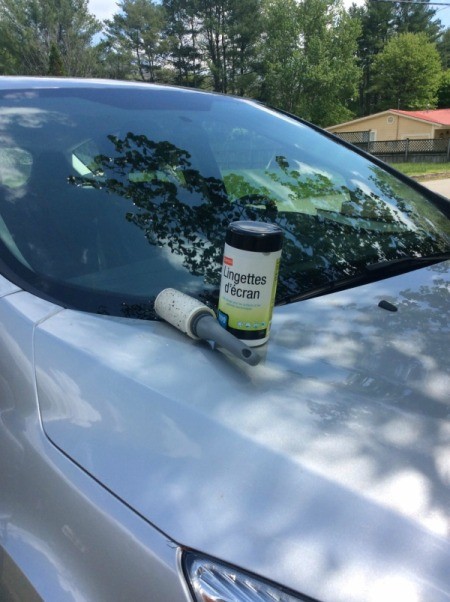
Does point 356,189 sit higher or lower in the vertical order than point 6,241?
higher

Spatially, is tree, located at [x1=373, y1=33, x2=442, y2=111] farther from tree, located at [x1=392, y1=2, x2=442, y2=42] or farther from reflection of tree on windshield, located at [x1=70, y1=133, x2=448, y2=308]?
reflection of tree on windshield, located at [x1=70, y1=133, x2=448, y2=308]

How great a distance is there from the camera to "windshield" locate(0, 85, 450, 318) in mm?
1433

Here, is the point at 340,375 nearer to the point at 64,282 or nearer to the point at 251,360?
the point at 251,360

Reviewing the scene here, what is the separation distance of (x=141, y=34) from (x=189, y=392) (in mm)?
57199

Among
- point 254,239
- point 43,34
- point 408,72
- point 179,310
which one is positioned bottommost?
point 179,310

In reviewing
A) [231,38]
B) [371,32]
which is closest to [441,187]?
[231,38]

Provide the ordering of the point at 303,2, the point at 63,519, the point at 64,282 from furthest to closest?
the point at 303,2 < the point at 64,282 < the point at 63,519

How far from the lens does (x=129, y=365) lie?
1.08 metres

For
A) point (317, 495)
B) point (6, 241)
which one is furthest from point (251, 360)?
point (6, 241)

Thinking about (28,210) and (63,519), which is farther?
(28,210)

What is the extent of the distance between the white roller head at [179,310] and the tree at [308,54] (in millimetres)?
A: 49999

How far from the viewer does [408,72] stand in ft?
174

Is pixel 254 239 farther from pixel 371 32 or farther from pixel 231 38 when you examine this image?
pixel 371 32

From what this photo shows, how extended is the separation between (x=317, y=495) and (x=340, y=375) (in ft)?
1.15
